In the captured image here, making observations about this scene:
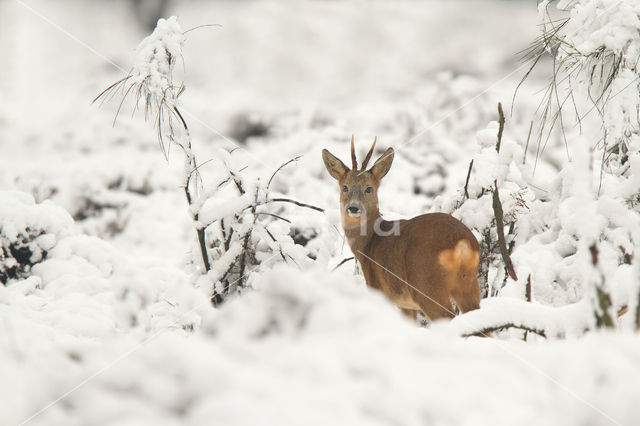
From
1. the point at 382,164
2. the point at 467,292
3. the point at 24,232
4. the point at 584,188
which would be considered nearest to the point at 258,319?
the point at 584,188

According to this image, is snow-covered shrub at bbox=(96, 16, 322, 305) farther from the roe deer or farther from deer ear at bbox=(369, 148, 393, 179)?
deer ear at bbox=(369, 148, 393, 179)

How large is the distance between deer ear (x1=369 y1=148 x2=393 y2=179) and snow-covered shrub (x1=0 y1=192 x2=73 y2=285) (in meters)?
2.74

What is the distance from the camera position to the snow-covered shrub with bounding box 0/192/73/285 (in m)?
4.36

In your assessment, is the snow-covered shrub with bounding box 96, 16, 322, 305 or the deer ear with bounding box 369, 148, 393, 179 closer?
the snow-covered shrub with bounding box 96, 16, 322, 305

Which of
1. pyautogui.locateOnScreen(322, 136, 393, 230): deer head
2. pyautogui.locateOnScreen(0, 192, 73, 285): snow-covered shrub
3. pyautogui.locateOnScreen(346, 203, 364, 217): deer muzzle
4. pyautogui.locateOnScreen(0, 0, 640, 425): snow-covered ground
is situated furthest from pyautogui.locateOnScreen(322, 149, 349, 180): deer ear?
pyautogui.locateOnScreen(0, 192, 73, 285): snow-covered shrub

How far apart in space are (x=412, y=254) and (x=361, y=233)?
83 centimetres

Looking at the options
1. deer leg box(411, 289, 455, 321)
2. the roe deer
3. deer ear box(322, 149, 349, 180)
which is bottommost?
deer leg box(411, 289, 455, 321)

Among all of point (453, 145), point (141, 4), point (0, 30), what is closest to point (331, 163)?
point (0, 30)

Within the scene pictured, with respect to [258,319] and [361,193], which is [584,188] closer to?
[258,319]

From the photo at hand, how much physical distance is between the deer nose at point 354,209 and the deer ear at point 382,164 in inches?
16.5

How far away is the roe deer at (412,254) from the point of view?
3527 millimetres

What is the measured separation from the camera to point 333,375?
46.8 inches

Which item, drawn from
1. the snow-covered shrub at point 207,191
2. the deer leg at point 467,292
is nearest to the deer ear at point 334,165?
the snow-covered shrub at point 207,191

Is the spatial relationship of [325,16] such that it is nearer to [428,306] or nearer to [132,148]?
[132,148]
